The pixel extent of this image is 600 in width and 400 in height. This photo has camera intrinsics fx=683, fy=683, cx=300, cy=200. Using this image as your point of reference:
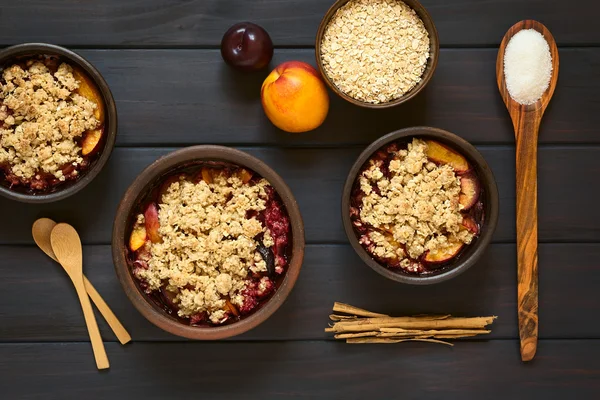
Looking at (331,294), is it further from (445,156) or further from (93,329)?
(93,329)

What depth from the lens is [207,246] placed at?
124 cm

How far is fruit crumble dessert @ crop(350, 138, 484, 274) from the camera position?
1.26 m

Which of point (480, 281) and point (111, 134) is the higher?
point (111, 134)

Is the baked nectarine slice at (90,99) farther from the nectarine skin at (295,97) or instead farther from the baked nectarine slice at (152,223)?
the nectarine skin at (295,97)

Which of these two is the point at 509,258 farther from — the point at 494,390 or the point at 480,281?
the point at 494,390

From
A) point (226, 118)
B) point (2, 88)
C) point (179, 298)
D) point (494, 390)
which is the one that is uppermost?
point (2, 88)

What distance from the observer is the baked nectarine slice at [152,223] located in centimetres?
127

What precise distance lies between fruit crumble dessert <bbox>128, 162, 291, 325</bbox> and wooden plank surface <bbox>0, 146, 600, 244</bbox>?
0.14m

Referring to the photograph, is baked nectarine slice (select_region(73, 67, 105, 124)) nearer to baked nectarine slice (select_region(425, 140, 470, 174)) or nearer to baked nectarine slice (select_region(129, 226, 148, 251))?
baked nectarine slice (select_region(129, 226, 148, 251))

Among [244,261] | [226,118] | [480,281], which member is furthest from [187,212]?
[480,281]

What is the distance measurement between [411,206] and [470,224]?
0.44 ft

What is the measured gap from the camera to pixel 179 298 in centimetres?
126

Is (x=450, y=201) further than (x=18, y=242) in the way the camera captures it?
No

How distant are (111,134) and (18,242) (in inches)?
13.4
